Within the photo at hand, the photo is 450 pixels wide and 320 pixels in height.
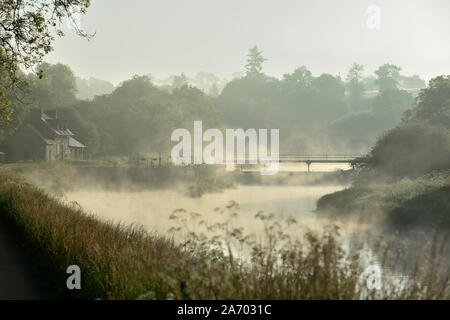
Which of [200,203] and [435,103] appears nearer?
[200,203]

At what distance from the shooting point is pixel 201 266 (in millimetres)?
8383

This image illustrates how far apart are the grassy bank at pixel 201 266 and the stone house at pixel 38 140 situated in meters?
58.2

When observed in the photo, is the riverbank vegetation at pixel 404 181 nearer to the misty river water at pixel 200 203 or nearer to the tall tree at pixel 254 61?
the misty river water at pixel 200 203

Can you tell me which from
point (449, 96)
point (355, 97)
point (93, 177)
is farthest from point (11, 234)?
point (355, 97)

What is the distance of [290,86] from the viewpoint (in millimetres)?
175125

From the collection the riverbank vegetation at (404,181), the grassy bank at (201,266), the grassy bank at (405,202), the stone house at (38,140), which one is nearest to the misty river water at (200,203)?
the grassy bank at (405,202)

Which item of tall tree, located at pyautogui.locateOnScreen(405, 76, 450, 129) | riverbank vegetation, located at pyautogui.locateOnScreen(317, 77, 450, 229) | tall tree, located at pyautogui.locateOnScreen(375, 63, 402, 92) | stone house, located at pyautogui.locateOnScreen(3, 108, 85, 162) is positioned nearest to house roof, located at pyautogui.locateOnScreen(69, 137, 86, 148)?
stone house, located at pyautogui.locateOnScreen(3, 108, 85, 162)

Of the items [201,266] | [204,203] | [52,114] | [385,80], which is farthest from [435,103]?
[385,80]

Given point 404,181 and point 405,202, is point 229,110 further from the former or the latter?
point 405,202

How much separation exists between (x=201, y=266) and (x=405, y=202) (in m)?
31.1

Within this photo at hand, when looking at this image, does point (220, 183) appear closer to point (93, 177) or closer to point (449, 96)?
point (93, 177)

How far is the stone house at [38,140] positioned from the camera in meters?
75.2
